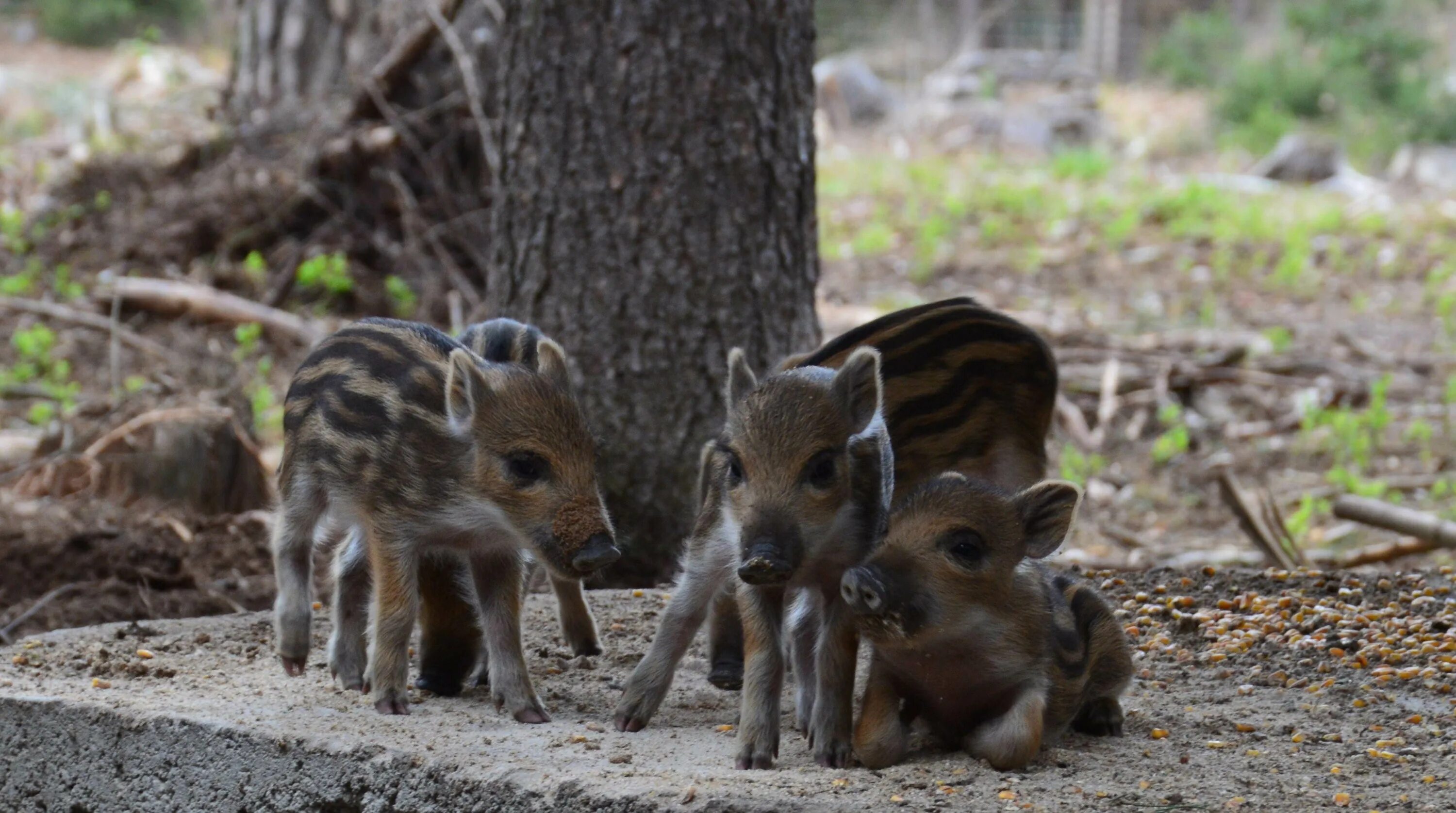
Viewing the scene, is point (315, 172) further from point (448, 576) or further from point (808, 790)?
point (808, 790)

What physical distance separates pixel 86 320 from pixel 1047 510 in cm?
693

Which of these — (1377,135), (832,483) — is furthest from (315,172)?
(1377,135)

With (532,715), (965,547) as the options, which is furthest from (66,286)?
(965,547)

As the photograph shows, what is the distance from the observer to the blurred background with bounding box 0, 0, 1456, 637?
22.3ft

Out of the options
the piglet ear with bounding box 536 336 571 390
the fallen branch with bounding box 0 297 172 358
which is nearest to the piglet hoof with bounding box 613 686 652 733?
the piglet ear with bounding box 536 336 571 390

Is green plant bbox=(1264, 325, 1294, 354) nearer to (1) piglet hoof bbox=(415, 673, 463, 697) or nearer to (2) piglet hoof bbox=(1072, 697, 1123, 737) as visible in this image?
(2) piglet hoof bbox=(1072, 697, 1123, 737)

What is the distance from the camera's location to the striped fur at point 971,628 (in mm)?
3332

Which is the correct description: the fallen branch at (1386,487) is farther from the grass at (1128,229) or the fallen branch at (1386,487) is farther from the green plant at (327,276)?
the green plant at (327,276)

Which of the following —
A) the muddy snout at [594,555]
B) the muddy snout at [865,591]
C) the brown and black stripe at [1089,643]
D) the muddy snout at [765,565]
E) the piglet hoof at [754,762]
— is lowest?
the piglet hoof at [754,762]

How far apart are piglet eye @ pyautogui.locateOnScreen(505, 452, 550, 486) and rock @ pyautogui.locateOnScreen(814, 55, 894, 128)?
18.0 metres

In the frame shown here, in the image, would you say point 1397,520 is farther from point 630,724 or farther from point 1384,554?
point 630,724

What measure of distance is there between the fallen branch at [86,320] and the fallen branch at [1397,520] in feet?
20.0

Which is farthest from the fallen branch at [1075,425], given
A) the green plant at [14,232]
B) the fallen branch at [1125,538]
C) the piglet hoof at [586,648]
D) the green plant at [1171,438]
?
the green plant at [14,232]

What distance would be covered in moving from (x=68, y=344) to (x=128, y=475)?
2.73 meters
